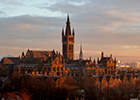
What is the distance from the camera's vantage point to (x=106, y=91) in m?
132

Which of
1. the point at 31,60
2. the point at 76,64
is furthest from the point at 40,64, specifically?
the point at 76,64

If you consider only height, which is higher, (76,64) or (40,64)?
(40,64)

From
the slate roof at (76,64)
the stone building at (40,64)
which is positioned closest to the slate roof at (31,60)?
the stone building at (40,64)

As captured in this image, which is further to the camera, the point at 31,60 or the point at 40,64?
the point at 31,60

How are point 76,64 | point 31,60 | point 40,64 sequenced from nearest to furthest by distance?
1. point 40,64
2. point 31,60
3. point 76,64

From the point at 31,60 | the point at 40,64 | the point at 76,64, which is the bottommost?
the point at 76,64

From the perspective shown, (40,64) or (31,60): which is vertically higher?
(31,60)

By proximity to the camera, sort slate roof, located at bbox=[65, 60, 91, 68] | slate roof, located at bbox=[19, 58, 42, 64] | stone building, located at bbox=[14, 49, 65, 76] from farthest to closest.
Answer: slate roof, located at bbox=[65, 60, 91, 68] < slate roof, located at bbox=[19, 58, 42, 64] < stone building, located at bbox=[14, 49, 65, 76]

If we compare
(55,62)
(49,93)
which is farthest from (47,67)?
(49,93)

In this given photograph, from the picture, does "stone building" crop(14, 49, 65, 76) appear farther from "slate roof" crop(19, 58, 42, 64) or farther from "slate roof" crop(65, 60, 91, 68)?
"slate roof" crop(65, 60, 91, 68)

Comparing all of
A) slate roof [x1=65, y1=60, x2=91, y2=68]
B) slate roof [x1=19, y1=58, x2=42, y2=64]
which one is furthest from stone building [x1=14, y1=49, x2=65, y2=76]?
slate roof [x1=65, y1=60, x2=91, y2=68]

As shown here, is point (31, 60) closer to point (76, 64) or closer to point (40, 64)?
point (40, 64)

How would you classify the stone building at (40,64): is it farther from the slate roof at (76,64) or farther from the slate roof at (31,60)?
the slate roof at (76,64)

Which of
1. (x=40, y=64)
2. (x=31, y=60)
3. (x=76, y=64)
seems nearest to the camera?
(x=40, y=64)
